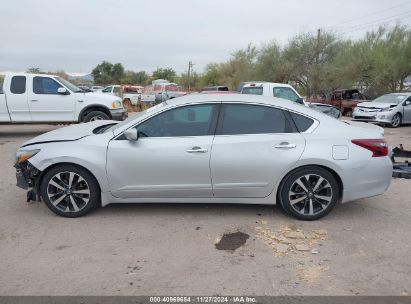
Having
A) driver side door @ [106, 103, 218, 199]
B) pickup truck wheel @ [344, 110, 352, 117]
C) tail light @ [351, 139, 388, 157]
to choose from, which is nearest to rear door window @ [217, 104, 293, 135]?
driver side door @ [106, 103, 218, 199]

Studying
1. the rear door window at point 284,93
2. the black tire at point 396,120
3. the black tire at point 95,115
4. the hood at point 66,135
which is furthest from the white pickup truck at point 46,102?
the black tire at point 396,120

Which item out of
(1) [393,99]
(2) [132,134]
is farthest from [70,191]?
(1) [393,99]

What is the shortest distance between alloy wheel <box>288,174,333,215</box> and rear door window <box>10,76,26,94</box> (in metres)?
9.24

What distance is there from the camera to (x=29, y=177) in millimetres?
4766

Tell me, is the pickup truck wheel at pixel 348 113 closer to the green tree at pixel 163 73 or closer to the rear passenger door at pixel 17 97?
the rear passenger door at pixel 17 97

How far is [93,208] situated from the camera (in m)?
4.86

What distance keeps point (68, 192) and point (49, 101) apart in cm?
742

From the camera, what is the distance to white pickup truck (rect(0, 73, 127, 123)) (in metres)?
11.2

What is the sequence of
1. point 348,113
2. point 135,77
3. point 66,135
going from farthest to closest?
point 135,77 < point 348,113 < point 66,135

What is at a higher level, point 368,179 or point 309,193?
point 368,179

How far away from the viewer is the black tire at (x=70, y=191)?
4.71m

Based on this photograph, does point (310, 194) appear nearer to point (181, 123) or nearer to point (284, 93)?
point (181, 123)

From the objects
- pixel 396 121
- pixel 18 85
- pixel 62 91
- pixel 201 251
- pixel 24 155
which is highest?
pixel 18 85

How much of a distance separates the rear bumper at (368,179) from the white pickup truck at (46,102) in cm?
836
